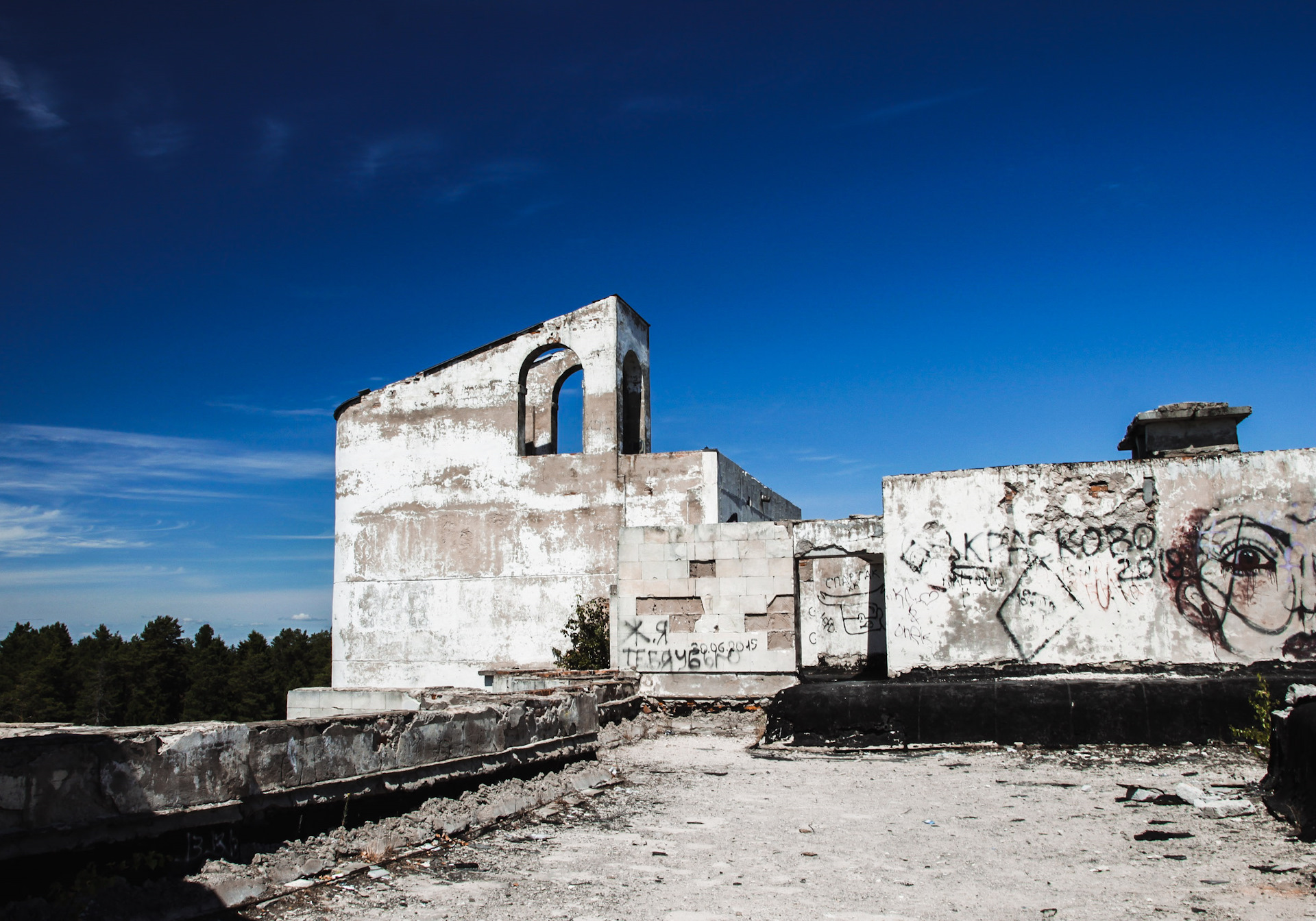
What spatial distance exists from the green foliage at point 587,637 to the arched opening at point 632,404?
3.93 meters

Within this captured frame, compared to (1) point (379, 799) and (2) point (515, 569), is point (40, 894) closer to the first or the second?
(1) point (379, 799)

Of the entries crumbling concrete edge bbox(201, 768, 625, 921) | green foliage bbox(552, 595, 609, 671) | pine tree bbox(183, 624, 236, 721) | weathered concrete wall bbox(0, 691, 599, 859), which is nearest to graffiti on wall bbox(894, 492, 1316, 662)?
crumbling concrete edge bbox(201, 768, 625, 921)

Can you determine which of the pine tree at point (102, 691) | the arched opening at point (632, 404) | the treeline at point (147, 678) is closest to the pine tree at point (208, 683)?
the treeline at point (147, 678)

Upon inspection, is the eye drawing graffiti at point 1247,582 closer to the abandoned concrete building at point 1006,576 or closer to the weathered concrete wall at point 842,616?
the abandoned concrete building at point 1006,576

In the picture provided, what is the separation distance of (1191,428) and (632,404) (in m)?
11.8

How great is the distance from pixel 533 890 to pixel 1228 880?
3.08 metres

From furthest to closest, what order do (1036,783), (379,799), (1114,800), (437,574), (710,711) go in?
(437,574)
(710,711)
(1036,783)
(1114,800)
(379,799)

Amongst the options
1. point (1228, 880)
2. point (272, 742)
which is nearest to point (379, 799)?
point (272, 742)

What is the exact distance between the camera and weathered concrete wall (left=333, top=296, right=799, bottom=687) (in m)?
17.9

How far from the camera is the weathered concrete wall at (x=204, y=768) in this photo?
328 centimetres

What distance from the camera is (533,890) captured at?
405 centimetres

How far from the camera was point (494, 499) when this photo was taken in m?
18.8

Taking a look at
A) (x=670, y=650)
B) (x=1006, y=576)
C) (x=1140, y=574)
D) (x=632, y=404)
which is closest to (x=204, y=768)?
(x=670, y=650)

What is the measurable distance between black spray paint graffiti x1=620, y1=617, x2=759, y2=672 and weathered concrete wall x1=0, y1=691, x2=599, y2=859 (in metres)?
4.85
